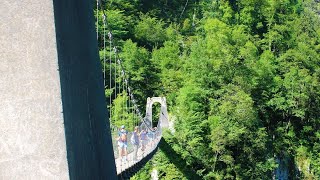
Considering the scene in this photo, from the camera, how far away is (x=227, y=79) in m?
28.7

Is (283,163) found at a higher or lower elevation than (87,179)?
lower

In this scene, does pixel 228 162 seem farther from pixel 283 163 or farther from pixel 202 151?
pixel 283 163

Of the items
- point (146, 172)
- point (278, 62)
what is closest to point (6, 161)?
point (146, 172)

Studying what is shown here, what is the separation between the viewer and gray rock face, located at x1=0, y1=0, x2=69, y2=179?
9.58ft

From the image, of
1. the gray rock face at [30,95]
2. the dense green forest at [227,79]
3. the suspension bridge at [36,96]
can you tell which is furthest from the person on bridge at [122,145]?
the dense green forest at [227,79]

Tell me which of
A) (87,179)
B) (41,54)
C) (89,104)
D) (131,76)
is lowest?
(131,76)

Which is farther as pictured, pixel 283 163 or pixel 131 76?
pixel 283 163

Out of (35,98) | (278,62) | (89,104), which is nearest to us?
(35,98)

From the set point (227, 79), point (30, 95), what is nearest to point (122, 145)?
point (30, 95)

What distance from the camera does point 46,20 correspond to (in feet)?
9.73

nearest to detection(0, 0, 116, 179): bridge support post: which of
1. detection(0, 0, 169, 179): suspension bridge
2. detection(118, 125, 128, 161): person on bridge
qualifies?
detection(0, 0, 169, 179): suspension bridge

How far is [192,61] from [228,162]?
5413mm

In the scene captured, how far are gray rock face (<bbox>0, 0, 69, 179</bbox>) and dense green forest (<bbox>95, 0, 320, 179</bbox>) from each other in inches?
737

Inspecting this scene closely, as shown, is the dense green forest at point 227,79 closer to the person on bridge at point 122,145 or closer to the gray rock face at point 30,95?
the person on bridge at point 122,145
